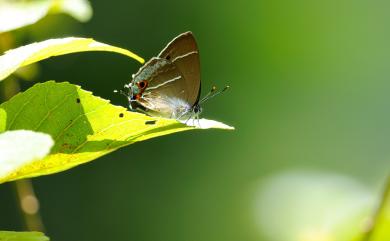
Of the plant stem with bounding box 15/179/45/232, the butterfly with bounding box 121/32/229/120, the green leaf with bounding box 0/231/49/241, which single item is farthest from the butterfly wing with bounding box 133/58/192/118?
the green leaf with bounding box 0/231/49/241

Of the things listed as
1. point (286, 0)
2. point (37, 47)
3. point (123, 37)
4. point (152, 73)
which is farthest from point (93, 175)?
point (37, 47)

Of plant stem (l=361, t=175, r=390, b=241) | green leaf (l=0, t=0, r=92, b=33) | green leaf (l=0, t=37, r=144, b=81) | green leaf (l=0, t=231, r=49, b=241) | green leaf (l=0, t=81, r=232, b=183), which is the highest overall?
green leaf (l=0, t=0, r=92, b=33)

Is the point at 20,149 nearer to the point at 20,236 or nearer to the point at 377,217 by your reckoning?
the point at 20,236

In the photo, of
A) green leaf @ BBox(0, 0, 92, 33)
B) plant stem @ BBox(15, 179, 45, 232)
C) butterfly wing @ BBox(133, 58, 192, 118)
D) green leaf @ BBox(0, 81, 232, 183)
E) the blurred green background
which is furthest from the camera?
the blurred green background

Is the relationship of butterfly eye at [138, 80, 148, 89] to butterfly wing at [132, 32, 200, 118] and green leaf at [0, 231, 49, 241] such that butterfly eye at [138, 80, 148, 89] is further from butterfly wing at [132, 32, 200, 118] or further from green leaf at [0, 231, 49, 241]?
green leaf at [0, 231, 49, 241]

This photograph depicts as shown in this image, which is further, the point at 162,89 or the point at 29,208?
the point at 162,89

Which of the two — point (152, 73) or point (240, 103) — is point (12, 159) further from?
point (240, 103)

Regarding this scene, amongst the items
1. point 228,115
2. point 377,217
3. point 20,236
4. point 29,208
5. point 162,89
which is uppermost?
point 228,115

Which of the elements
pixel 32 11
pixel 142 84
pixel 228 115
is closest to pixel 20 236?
pixel 32 11
